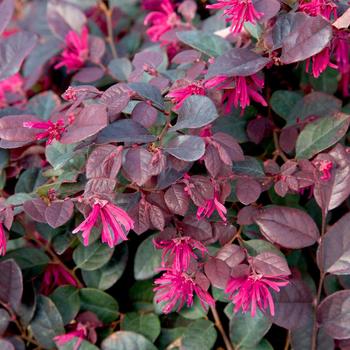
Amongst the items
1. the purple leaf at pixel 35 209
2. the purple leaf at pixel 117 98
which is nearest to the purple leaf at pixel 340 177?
the purple leaf at pixel 117 98

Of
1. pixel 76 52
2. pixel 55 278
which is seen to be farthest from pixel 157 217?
pixel 76 52

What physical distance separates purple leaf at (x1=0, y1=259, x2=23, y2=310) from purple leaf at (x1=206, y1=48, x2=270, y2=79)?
0.44m

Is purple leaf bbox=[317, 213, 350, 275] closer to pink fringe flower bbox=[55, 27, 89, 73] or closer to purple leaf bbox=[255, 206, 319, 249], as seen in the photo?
purple leaf bbox=[255, 206, 319, 249]

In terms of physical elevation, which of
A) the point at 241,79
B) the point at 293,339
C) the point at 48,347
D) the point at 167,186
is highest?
the point at 241,79

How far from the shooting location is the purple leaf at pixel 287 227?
85 cm

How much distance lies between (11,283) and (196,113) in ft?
1.41

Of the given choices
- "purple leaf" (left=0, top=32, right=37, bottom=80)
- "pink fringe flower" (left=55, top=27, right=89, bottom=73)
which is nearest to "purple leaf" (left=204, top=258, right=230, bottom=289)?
"purple leaf" (left=0, top=32, right=37, bottom=80)

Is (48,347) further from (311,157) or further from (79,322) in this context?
(311,157)

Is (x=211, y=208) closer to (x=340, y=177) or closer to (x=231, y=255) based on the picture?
(x=231, y=255)

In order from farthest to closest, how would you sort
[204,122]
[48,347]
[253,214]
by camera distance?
1. [48,347]
2. [253,214]
3. [204,122]

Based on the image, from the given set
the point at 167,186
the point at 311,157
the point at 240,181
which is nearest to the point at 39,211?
the point at 167,186

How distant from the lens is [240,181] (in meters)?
0.84

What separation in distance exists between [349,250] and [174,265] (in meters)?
0.27

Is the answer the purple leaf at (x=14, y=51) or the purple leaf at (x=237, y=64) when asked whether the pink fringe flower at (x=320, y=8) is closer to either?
the purple leaf at (x=237, y=64)
